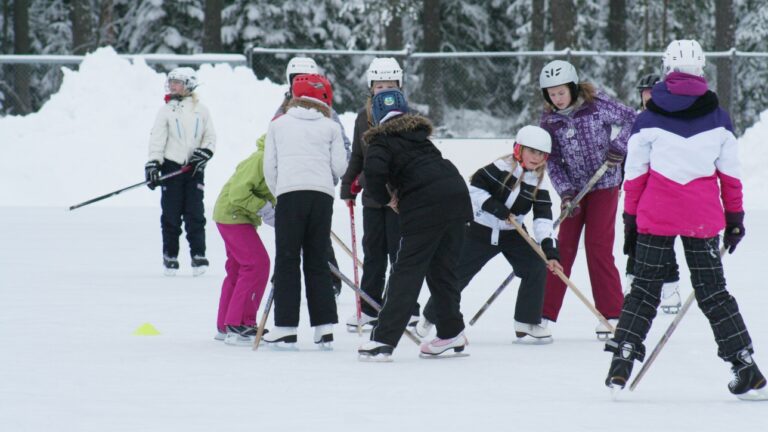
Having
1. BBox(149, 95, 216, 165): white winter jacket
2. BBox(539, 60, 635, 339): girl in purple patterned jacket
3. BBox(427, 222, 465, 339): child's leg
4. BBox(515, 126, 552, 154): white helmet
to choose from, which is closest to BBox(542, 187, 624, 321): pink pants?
BBox(539, 60, 635, 339): girl in purple patterned jacket

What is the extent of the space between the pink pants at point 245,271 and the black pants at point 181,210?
3.54m

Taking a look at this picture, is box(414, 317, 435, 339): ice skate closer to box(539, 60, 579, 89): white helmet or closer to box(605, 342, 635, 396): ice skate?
box(539, 60, 579, 89): white helmet

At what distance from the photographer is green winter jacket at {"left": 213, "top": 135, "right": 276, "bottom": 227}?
7125 mm

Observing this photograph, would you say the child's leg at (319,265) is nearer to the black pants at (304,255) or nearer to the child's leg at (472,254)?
the black pants at (304,255)

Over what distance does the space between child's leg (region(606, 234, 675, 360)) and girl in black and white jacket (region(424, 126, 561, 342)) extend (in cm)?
142

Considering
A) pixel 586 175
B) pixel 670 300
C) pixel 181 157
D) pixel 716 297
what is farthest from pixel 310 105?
pixel 181 157

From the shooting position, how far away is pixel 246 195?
7117 mm

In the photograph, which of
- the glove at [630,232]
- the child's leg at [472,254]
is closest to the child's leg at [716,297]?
the glove at [630,232]

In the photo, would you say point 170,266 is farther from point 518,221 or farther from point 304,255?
point 518,221

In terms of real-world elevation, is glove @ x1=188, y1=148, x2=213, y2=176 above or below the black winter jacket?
below

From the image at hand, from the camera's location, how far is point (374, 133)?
660 cm

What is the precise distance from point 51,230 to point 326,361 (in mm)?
7478

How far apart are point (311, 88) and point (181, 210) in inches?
162

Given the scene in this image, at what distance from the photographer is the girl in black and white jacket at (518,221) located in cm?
717
